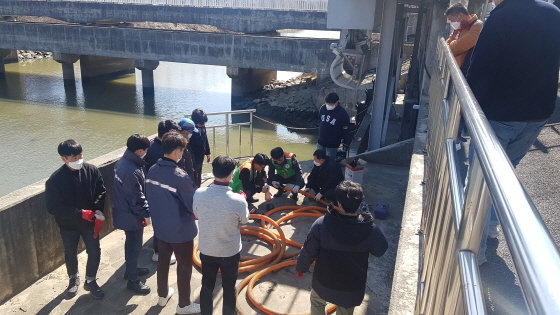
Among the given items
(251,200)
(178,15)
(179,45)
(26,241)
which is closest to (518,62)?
(251,200)

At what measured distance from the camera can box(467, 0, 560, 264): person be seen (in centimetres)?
254

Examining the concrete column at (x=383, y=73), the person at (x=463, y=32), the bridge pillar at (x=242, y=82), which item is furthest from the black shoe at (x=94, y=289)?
the bridge pillar at (x=242, y=82)

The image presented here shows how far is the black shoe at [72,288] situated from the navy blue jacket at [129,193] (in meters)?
0.75

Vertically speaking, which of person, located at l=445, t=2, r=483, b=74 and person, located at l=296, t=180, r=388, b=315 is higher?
person, located at l=445, t=2, r=483, b=74

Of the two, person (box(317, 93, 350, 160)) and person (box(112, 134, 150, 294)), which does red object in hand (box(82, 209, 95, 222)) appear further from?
person (box(317, 93, 350, 160))

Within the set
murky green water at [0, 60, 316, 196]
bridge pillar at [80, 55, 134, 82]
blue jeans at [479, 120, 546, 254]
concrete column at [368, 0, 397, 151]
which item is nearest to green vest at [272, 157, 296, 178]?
concrete column at [368, 0, 397, 151]

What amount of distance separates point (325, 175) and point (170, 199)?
2.79 metres

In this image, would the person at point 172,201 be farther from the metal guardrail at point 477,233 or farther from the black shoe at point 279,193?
the black shoe at point 279,193

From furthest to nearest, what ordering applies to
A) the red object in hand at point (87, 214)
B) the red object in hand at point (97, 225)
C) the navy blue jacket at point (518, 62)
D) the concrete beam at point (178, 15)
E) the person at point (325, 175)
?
1. the concrete beam at point (178, 15)
2. the person at point (325, 175)
3. the red object in hand at point (97, 225)
4. the red object in hand at point (87, 214)
5. the navy blue jacket at point (518, 62)

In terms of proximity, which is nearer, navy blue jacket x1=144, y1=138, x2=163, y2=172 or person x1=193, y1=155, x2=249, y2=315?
person x1=193, y1=155, x2=249, y2=315

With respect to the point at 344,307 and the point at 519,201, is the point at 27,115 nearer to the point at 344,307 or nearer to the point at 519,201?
the point at 344,307

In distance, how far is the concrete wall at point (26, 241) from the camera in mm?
4156

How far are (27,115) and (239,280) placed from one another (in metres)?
17.2

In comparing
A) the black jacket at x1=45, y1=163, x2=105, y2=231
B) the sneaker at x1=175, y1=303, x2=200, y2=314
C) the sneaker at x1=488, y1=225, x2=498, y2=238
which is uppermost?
the sneaker at x1=488, y1=225, x2=498, y2=238
